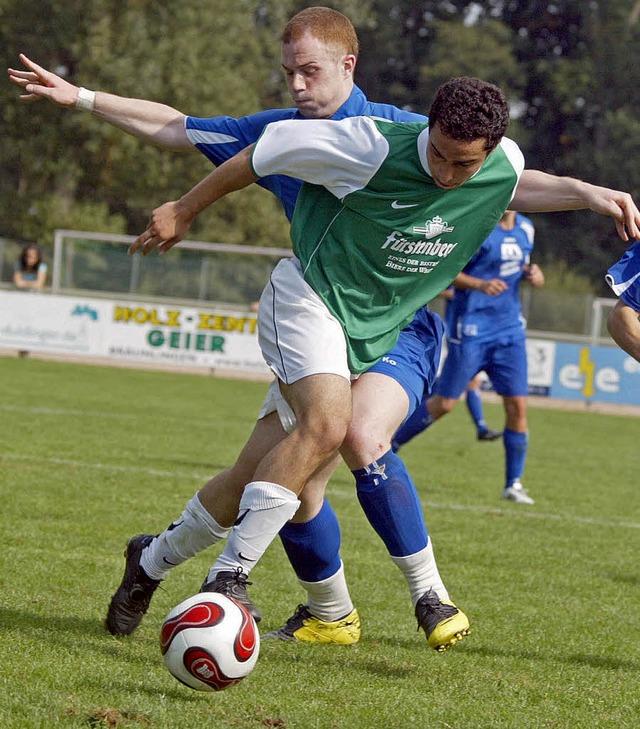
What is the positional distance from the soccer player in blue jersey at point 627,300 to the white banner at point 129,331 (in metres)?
15.6

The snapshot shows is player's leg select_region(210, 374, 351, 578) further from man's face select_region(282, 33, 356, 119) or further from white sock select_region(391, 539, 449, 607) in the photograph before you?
man's face select_region(282, 33, 356, 119)

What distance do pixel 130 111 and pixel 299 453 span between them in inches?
63.0

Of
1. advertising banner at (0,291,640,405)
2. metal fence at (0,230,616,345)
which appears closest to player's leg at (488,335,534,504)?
advertising banner at (0,291,640,405)

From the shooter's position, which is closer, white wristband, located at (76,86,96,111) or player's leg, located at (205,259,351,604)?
player's leg, located at (205,259,351,604)

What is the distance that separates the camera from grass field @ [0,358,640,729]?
3.59 metres

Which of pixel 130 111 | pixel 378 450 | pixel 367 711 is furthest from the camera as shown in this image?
pixel 130 111

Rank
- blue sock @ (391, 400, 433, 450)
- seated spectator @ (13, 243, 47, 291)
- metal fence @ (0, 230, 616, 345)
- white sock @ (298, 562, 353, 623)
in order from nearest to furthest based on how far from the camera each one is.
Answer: white sock @ (298, 562, 353, 623) < blue sock @ (391, 400, 433, 450) < seated spectator @ (13, 243, 47, 291) < metal fence @ (0, 230, 616, 345)

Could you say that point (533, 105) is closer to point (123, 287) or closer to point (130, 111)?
point (123, 287)

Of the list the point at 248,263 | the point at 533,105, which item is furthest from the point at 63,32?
the point at 533,105

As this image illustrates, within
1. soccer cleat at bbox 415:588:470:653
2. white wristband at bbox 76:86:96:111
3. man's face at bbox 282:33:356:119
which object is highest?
man's face at bbox 282:33:356:119

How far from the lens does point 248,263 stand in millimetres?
23500

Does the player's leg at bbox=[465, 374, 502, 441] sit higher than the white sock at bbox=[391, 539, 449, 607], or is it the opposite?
the white sock at bbox=[391, 539, 449, 607]

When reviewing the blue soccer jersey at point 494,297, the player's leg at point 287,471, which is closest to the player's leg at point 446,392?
the blue soccer jersey at point 494,297

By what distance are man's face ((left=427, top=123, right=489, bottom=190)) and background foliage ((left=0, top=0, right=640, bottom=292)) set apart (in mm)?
33459
